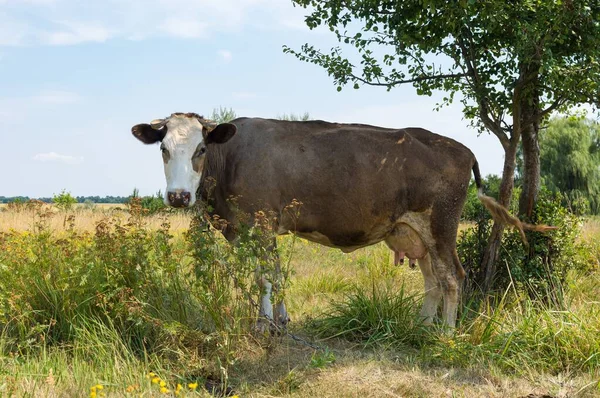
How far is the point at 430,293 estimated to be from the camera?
26.3 ft

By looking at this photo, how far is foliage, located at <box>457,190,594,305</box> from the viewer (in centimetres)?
887

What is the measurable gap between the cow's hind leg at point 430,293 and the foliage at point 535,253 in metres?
0.84

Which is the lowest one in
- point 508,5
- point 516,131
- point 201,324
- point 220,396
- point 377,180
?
point 220,396

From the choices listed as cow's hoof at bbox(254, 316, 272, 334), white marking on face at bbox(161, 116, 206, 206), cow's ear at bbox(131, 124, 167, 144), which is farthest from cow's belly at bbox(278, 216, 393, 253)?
cow's ear at bbox(131, 124, 167, 144)

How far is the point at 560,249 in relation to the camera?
902 centimetres

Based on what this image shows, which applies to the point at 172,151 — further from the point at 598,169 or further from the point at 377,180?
the point at 598,169

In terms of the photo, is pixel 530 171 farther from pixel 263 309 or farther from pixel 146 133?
pixel 146 133

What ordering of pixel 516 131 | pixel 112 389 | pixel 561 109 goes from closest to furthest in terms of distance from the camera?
pixel 112 389 < pixel 516 131 < pixel 561 109

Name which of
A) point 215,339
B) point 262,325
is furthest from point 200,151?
point 215,339

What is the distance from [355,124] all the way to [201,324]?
10.2ft

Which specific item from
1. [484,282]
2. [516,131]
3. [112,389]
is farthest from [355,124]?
[112,389]

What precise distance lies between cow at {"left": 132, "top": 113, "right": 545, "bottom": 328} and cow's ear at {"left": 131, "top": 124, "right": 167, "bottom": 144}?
0.04ft

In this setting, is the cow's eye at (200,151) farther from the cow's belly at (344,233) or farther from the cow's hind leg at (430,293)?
the cow's hind leg at (430,293)

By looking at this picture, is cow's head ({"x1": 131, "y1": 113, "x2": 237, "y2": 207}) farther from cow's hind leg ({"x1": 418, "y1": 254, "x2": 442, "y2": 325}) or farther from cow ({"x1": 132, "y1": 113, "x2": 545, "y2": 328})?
cow's hind leg ({"x1": 418, "y1": 254, "x2": 442, "y2": 325})
